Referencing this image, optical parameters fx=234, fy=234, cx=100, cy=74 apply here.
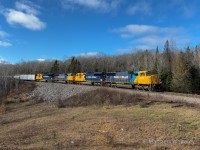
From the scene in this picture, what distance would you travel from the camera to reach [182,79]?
35.5 metres

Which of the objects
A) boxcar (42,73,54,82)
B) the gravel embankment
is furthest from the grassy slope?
boxcar (42,73,54,82)

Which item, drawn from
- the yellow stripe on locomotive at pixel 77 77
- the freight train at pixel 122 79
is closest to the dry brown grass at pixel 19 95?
the freight train at pixel 122 79

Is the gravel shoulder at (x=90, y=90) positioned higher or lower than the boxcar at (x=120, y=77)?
lower

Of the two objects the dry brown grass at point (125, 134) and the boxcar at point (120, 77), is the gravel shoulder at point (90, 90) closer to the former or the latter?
the dry brown grass at point (125, 134)

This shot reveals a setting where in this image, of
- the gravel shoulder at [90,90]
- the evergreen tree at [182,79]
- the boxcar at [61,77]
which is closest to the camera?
the gravel shoulder at [90,90]

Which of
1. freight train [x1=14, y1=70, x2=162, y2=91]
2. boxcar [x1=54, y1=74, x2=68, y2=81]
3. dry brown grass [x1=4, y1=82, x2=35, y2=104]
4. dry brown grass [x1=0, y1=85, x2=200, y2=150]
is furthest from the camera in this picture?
boxcar [x1=54, y1=74, x2=68, y2=81]

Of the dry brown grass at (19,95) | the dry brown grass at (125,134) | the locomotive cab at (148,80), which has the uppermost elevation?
the locomotive cab at (148,80)

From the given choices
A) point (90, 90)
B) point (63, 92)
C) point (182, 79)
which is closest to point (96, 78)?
point (63, 92)

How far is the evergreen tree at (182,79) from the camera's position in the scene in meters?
35.5

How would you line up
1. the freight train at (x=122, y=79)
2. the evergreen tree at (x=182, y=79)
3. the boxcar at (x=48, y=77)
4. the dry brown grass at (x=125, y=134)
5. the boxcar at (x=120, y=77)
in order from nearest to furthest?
1. the dry brown grass at (x=125, y=134)
2. the freight train at (x=122, y=79)
3. the evergreen tree at (x=182, y=79)
4. the boxcar at (x=120, y=77)
5. the boxcar at (x=48, y=77)

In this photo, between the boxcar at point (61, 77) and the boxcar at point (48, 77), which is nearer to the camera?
the boxcar at point (61, 77)

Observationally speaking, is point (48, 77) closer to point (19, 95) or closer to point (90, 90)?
point (19, 95)

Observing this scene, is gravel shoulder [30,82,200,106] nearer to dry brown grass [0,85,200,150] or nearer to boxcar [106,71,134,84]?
dry brown grass [0,85,200,150]

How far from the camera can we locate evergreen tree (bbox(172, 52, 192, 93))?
3553cm
